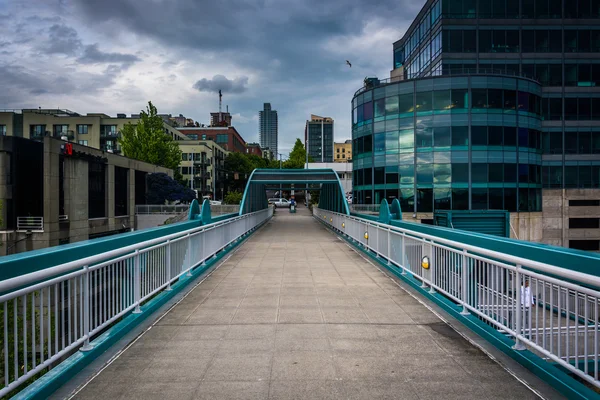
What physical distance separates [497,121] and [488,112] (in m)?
1.18

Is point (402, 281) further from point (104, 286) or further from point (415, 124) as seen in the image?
point (415, 124)

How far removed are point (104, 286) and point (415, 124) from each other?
36220 millimetres

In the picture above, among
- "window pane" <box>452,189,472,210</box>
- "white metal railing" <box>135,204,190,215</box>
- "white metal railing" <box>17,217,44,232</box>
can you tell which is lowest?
"white metal railing" <box>17,217,44,232</box>

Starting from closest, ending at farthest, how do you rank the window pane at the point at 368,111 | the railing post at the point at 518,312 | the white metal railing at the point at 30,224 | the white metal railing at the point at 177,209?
1. the railing post at the point at 518,312
2. the white metal railing at the point at 30,224
3. the white metal railing at the point at 177,209
4. the window pane at the point at 368,111

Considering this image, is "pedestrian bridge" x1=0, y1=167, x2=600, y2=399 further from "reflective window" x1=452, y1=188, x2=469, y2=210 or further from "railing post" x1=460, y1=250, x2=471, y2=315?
"reflective window" x1=452, y1=188, x2=469, y2=210

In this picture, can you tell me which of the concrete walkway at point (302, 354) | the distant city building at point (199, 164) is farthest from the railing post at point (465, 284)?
the distant city building at point (199, 164)

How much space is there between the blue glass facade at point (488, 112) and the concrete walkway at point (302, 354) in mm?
31968

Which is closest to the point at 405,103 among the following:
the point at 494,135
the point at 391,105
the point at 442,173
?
the point at 391,105

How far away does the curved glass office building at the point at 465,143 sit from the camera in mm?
36312

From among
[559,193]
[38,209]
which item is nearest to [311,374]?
[38,209]

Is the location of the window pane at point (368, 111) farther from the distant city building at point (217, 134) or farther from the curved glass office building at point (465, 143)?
the distant city building at point (217, 134)

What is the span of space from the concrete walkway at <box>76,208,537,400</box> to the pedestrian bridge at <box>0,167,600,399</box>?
20 millimetres

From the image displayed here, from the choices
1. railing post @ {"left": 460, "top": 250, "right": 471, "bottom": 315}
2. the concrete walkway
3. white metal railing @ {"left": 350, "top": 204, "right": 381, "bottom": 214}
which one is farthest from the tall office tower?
railing post @ {"left": 460, "top": 250, "right": 471, "bottom": 315}

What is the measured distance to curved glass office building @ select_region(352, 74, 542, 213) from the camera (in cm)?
3631
